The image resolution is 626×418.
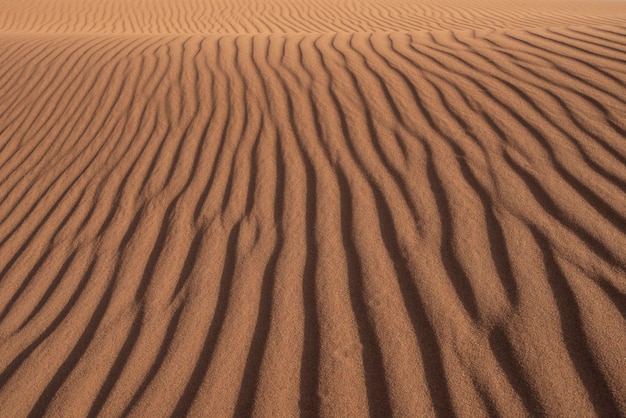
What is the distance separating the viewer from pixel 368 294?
2.15 meters

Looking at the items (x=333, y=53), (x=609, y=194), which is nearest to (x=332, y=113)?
(x=333, y=53)

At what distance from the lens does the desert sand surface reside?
1.82 meters

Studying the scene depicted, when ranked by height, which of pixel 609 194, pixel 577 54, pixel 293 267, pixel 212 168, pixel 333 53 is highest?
pixel 333 53

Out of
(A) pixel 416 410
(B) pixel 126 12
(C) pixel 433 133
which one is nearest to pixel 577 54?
(C) pixel 433 133

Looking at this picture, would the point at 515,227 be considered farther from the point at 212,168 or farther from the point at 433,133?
the point at 212,168

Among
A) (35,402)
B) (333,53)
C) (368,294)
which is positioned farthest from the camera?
(333,53)

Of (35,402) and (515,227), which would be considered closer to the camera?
(35,402)

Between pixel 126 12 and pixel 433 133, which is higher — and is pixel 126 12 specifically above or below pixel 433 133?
above

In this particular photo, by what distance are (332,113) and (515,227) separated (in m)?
1.66

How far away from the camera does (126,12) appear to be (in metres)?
11.5

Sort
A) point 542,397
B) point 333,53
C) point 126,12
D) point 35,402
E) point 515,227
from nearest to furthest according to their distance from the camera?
1. point 542,397
2. point 35,402
3. point 515,227
4. point 333,53
5. point 126,12

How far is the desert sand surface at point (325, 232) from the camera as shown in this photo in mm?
1823

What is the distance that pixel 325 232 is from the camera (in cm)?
255

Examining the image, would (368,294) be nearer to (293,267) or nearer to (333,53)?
(293,267)
